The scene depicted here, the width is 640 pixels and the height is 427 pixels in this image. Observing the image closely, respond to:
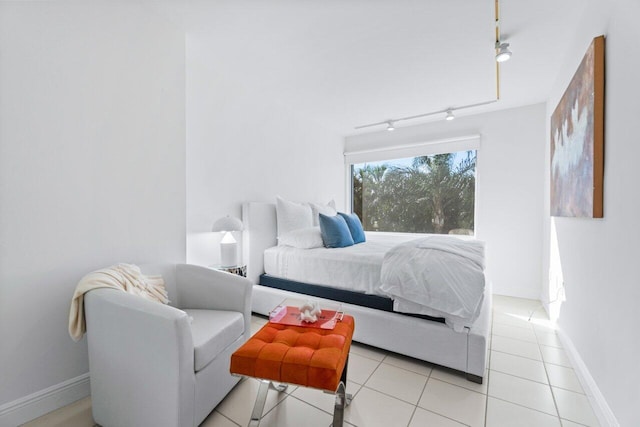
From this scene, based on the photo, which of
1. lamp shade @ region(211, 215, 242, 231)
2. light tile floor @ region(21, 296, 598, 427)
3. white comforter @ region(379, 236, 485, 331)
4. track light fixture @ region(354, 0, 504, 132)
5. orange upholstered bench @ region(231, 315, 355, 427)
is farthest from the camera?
lamp shade @ region(211, 215, 242, 231)

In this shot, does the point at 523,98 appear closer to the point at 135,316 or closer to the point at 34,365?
the point at 135,316

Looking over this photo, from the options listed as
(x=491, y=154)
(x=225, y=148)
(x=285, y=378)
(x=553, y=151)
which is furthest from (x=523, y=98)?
(x=285, y=378)

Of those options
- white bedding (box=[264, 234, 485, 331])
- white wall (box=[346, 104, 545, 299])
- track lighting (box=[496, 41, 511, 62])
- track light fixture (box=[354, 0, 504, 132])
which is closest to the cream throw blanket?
white bedding (box=[264, 234, 485, 331])

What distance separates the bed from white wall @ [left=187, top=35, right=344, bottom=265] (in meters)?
0.34

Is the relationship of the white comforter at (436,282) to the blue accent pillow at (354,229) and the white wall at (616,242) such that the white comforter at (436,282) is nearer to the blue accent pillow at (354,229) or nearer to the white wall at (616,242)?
the white wall at (616,242)

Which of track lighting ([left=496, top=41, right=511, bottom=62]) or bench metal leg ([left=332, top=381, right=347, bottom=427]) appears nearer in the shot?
bench metal leg ([left=332, top=381, right=347, bottom=427])

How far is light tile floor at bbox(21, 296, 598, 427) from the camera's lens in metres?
1.41

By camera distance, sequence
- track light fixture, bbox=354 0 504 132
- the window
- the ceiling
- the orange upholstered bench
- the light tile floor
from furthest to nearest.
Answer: the window
track light fixture, bbox=354 0 504 132
the ceiling
the light tile floor
the orange upholstered bench

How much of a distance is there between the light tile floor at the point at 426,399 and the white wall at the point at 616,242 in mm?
239

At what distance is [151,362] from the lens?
1.18 m

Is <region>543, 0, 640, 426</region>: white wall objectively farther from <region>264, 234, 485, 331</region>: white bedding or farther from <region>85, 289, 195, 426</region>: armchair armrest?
<region>85, 289, 195, 426</region>: armchair armrest

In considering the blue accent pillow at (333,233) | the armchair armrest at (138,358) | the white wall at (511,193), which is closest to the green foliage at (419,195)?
the white wall at (511,193)

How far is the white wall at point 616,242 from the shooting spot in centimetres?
117

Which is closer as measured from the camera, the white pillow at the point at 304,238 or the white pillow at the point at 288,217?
the white pillow at the point at 304,238
